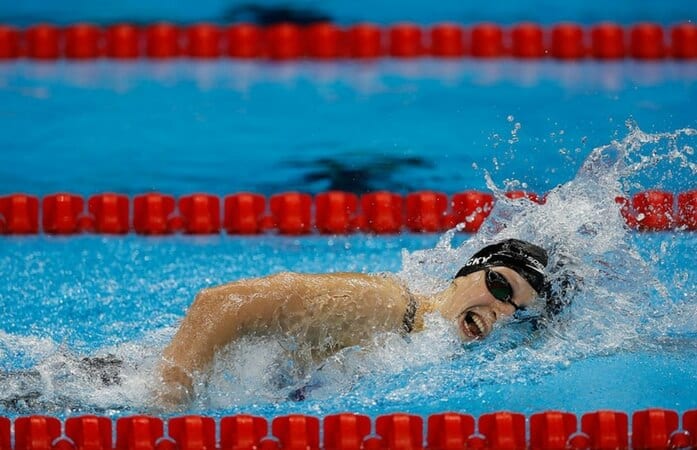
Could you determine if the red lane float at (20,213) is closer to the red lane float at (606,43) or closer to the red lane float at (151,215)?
the red lane float at (151,215)

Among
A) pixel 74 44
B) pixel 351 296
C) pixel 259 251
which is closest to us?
pixel 351 296

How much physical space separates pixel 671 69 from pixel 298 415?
13.8 feet

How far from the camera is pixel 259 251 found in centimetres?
485

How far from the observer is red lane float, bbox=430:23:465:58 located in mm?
6879

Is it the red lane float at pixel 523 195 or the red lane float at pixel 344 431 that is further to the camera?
the red lane float at pixel 523 195

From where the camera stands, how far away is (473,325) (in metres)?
3.47

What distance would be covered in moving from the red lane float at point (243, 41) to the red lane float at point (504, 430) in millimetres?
4156

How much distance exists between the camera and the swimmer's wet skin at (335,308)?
3.20 meters

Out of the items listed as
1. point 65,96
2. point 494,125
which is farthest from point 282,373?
point 65,96

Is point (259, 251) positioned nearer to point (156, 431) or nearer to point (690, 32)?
point (156, 431)

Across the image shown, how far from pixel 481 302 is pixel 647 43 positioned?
150 inches

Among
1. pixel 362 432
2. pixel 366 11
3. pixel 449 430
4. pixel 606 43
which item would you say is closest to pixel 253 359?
pixel 362 432

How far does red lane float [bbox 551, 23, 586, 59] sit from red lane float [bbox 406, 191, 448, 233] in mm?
2163

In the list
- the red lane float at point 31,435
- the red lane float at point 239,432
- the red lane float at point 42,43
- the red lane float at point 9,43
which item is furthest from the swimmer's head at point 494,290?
the red lane float at point 9,43
